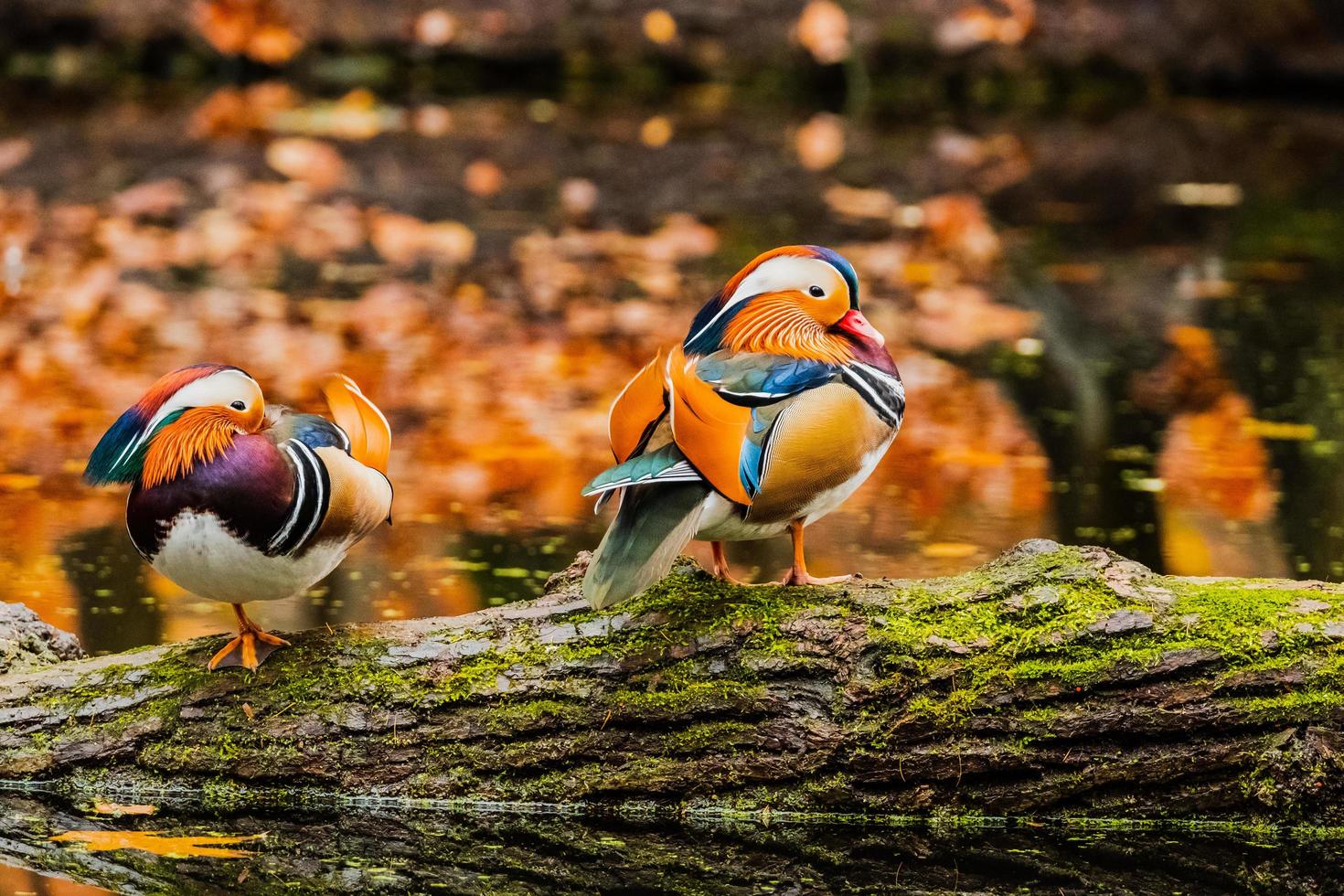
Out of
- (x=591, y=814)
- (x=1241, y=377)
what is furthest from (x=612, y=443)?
(x=1241, y=377)

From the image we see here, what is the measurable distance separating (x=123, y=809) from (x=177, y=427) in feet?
1.94

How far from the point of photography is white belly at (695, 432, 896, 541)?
274 centimetres

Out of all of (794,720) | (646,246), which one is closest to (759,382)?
(794,720)

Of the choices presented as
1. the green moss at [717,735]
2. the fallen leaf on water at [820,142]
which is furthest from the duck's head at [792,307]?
the fallen leaf on water at [820,142]

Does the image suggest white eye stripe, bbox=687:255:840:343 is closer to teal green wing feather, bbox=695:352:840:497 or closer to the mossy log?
teal green wing feather, bbox=695:352:840:497

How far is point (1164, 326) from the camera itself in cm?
680

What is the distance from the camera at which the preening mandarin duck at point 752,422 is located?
2.70 metres

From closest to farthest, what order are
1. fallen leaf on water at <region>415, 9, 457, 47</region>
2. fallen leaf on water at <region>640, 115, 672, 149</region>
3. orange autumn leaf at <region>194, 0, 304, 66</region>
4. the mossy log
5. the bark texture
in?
1. the mossy log
2. the bark texture
3. fallen leaf on water at <region>640, 115, 672, 149</region>
4. orange autumn leaf at <region>194, 0, 304, 66</region>
5. fallen leaf on water at <region>415, 9, 457, 47</region>

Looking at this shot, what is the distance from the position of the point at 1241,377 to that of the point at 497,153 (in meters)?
4.95

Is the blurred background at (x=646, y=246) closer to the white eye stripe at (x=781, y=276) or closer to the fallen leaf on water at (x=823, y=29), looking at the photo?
the fallen leaf on water at (x=823, y=29)

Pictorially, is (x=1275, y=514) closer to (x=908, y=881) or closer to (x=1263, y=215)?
(x=908, y=881)

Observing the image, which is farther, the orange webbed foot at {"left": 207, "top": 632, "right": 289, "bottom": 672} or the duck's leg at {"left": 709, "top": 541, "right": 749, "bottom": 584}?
the duck's leg at {"left": 709, "top": 541, "right": 749, "bottom": 584}

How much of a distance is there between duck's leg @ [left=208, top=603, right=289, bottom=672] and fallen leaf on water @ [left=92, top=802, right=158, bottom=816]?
24cm

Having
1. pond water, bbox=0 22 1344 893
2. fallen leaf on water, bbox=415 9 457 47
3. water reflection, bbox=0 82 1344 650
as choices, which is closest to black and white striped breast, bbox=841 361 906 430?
pond water, bbox=0 22 1344 893
